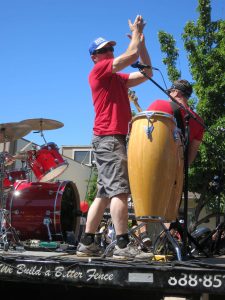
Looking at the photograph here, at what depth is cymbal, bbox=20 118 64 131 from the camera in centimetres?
719

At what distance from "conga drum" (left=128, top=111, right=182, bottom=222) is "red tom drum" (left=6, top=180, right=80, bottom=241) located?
3340 mm

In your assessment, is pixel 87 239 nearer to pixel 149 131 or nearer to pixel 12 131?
pixel 149 131

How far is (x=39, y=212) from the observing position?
6.74 metres

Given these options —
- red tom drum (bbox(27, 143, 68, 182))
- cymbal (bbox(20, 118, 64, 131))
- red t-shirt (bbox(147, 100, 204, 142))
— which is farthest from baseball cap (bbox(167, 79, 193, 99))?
red tom drum (bbox(27, 143, 68, 182))

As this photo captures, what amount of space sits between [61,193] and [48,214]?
0.37 meters

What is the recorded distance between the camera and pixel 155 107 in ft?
12.9

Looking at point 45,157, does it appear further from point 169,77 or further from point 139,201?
point 169,77

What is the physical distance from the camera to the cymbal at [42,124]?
23.6ft

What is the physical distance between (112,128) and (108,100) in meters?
0.28

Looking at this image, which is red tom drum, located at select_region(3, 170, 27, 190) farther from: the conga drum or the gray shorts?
the conga drum

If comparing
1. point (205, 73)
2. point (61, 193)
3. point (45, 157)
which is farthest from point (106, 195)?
point (205, 73)

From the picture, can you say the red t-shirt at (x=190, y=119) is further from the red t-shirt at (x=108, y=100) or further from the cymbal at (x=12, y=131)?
the cymbal at (x=12, y=131)

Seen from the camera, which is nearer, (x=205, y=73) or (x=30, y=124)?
(x=30, y=124)

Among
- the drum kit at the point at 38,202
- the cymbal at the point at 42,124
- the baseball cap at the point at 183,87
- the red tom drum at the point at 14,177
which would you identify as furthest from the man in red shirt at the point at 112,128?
the red tom drum at the point at 14,177
